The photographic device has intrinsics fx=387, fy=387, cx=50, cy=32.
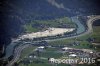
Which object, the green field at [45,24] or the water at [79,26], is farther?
the water at [79,26]

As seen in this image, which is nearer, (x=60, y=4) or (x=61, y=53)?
(x=61, y=53)

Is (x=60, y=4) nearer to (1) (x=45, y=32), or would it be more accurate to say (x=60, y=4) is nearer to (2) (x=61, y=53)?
(1) (x=45, y=32)

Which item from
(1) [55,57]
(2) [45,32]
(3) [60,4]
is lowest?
(1) [55,57]

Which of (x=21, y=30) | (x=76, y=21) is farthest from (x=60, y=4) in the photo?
(x=21, y=30)

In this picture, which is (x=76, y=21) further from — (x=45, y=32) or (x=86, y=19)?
(x=45, y=32)

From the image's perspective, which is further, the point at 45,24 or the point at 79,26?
the point at 79,26

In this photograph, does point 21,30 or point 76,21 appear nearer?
point 21,30

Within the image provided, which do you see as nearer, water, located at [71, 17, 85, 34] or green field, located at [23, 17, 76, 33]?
green field, located at [23, 17, 76, 33]

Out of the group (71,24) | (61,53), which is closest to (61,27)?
(71,24)

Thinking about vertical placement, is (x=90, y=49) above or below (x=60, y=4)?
below
